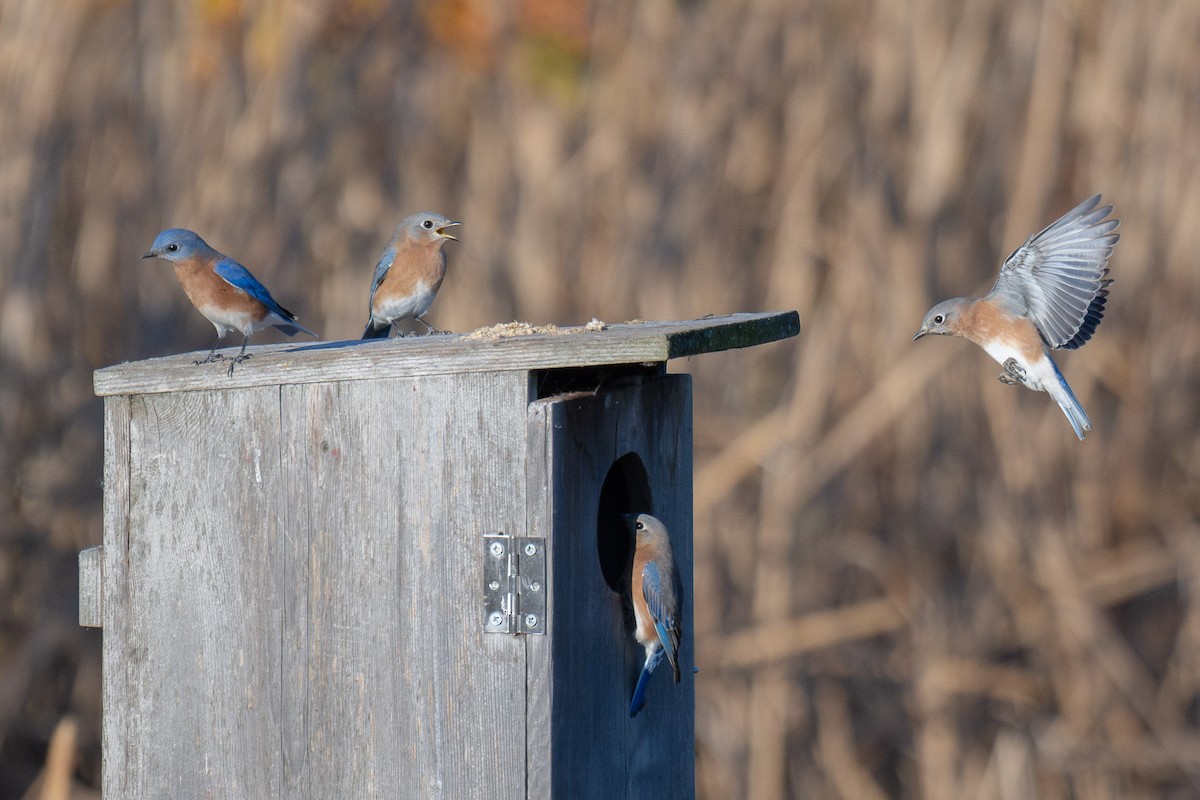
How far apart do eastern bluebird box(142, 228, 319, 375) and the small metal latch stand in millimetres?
1045

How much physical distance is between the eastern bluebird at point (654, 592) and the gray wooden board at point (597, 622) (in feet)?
0.15

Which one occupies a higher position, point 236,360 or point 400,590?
point 236,360

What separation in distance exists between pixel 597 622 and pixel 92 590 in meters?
1.04

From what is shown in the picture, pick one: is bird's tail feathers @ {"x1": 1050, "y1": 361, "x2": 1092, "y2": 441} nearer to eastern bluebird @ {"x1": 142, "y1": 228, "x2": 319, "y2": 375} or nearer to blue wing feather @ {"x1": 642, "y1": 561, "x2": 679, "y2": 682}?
blue wing feather @ {"x1": 642, "y1": 561, "x2": 679, "y2": 682}

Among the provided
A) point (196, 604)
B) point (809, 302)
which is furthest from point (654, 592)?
point (809, 302)

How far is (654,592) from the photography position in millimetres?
2867

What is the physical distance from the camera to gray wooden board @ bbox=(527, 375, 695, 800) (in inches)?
98.2

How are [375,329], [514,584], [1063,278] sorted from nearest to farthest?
[514,584]
[1063,278]
[375,329]

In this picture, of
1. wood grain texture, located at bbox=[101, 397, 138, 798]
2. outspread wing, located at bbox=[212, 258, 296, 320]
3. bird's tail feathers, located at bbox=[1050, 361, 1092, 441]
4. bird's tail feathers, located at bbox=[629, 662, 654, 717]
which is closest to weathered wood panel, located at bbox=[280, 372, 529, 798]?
wood grain texture, located at bbox=[101, 397, 138, 798]

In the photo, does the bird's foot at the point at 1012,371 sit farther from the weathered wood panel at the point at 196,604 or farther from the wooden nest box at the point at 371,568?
the weathered wood panel at the point at 196,604

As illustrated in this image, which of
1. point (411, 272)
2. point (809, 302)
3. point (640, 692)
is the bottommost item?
point (640, 692)

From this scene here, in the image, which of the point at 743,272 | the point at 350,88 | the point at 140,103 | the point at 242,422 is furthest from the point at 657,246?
the point at 242,422

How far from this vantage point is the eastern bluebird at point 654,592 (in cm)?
286

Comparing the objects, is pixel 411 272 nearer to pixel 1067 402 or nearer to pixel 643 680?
pixel 643 680
